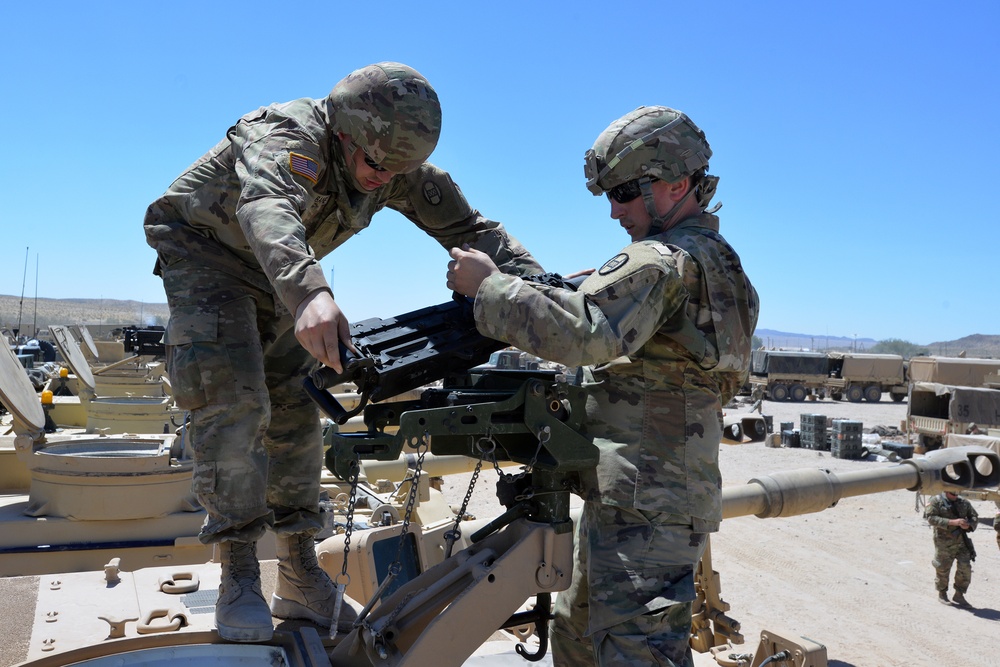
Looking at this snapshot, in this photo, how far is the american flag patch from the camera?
2.82 metres

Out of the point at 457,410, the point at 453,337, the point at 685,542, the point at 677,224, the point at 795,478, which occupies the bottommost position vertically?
the point at 795,478

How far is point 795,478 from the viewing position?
675 cm

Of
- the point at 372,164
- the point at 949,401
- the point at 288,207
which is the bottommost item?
the point at 949,401

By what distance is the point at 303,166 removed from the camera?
2.85m

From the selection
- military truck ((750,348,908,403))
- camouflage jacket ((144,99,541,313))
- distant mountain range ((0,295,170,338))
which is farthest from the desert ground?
distant mountain range ((0,295,170,338))

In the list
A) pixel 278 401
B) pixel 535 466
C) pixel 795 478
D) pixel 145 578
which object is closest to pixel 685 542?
pixel 535 466

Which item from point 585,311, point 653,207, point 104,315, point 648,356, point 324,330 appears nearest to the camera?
point 324,330

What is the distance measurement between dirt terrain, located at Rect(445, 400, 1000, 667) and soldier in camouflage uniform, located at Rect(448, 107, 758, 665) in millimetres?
5499

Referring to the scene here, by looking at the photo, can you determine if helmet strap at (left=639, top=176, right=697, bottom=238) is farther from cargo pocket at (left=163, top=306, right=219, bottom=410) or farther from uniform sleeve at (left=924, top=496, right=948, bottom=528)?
uniform sleeve at (left=924, top=496, right=948, bottom=528)

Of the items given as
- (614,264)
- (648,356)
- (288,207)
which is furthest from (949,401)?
(288,207)

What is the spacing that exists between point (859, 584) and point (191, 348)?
1200 centimetres

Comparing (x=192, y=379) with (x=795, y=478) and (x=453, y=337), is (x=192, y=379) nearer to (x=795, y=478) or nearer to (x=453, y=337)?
(x=453, y=337)

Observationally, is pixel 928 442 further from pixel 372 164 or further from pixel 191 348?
pixel 191 348

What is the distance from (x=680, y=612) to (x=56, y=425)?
49.5 ft
